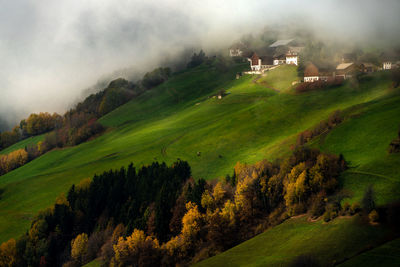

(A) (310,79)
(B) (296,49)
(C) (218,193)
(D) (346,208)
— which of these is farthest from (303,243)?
(B) (296,49)

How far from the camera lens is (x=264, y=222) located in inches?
2532

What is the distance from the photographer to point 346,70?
116375 millimetres

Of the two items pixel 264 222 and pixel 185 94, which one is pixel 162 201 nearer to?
pixel 264 222

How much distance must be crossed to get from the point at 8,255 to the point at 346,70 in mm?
107199

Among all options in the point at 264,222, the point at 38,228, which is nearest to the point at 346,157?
the point at 264,222

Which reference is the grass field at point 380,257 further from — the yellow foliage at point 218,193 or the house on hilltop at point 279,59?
the house on hilltop at point 279,59

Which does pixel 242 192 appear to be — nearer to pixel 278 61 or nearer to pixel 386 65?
pixel 386 65

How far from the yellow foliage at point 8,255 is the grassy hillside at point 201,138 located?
10089mm

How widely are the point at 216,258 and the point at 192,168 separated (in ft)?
135

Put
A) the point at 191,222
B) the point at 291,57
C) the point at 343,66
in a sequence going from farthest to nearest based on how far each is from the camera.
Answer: the point at 291,57, the point at 343,66, the point at 191,222

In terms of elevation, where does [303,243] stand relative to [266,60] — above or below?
below

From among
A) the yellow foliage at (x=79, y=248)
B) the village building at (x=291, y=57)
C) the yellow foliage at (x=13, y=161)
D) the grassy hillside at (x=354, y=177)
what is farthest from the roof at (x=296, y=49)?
the yellow foliage at (x=13, y=161)

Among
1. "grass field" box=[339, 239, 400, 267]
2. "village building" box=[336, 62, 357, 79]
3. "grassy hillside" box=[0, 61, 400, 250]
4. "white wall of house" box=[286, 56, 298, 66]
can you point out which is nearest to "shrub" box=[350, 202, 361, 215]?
"grass field" box=[339, 239, 400, 267]

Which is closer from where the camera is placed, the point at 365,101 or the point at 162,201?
the point at 162,201
